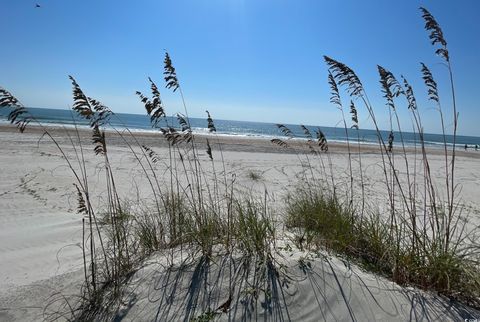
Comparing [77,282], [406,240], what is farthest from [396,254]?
[77,282]

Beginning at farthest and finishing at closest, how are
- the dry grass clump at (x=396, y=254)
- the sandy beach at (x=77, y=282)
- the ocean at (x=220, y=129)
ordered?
the ocean at (x=220, y=129)
the dry grass clump at (x=396, y=254)
the sandy beach at (x=77, y=282)

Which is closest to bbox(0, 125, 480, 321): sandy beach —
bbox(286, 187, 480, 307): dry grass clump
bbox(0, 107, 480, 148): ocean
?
bbox(286, 187, 480, 307): dry grass clump

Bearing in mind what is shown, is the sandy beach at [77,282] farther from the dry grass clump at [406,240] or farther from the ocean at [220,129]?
the ocean at [220,129]

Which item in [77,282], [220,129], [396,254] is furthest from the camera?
[220,129]

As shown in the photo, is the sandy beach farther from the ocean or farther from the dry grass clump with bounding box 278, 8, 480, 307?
the ocean

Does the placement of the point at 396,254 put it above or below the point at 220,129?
above

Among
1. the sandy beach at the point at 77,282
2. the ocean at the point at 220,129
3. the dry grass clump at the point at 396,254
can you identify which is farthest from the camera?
the ocean at the point at 220,129

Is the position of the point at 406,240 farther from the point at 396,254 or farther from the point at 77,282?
the point at 77,282

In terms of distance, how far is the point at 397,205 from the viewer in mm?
7160

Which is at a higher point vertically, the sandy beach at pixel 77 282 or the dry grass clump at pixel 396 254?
the dry grass clump at pixel 396 254

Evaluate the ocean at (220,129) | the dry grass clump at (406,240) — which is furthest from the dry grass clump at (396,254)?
the ocean at (220,129)

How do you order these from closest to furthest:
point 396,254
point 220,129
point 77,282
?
point 396,254 → point 77,282 → point 220,129

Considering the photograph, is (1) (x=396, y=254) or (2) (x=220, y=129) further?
(2) (x=220, y=129)

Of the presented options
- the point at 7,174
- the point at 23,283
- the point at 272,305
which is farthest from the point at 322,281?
the point at 7,174
